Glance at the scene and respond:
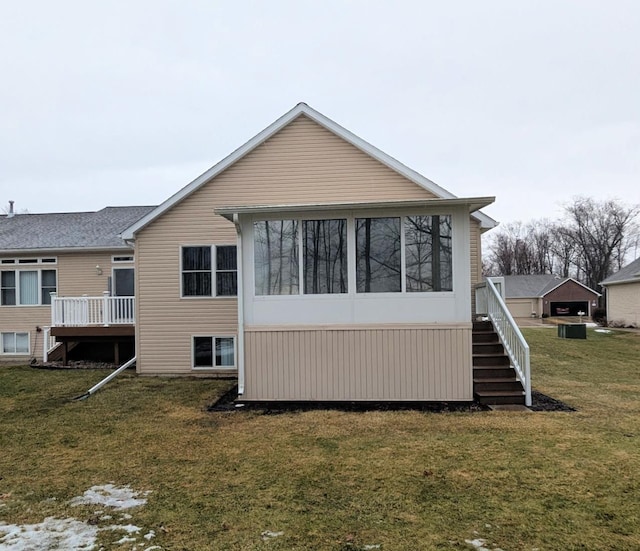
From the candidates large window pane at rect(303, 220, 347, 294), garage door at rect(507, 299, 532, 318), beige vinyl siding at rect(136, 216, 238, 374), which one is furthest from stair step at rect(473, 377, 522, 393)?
garage door at rect(507, 299, 532, 318)

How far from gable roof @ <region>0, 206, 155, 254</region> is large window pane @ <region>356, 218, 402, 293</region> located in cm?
906

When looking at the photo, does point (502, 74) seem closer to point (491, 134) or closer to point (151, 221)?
point (491, 134)

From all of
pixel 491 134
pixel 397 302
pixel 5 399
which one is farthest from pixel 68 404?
pixel 491 134

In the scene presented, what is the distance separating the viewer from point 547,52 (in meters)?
13.2

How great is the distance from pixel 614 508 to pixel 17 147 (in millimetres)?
30348

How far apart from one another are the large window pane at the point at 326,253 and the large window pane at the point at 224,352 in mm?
4341

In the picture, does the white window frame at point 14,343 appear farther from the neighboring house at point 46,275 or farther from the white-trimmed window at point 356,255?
the white-trimmed window at point 356,255

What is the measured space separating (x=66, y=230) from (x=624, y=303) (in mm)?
29990

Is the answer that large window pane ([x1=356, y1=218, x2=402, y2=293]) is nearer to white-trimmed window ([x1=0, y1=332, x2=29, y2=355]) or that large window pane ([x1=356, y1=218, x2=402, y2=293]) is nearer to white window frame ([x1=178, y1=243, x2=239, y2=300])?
white window frame ([x1=178, y1=243, x2=239, y2=300])

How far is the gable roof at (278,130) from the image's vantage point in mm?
10062

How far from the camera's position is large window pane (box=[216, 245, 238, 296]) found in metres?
10.9

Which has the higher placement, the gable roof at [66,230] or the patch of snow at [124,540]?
the gable roof at [66,230]

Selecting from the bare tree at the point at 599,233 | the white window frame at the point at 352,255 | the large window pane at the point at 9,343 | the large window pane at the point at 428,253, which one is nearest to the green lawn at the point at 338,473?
the white window frame at the point at 352,255

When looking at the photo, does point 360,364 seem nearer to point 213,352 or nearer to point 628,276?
point 213,352
